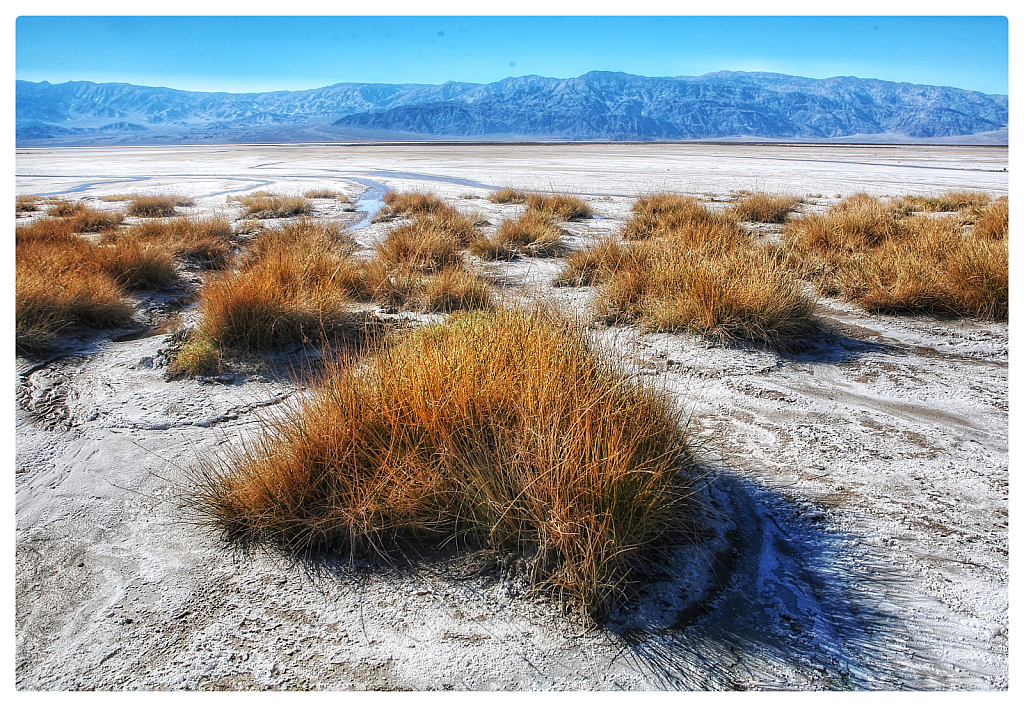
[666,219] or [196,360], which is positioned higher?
[666,219]

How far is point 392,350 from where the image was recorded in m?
3.11

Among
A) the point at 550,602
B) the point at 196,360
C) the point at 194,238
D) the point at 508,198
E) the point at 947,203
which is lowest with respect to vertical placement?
the point at 550,602

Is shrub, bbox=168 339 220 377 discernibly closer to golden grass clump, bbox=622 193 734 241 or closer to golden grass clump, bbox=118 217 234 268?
golden grass clump, bbox=118 217 234 268

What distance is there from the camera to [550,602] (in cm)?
219

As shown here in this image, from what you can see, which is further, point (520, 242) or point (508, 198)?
point (508, 198)

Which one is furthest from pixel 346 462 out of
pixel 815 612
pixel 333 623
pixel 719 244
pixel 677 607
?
pixel 719 244

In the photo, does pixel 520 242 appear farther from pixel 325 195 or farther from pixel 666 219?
pixel 325 195

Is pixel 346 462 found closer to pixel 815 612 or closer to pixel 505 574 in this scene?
pixel 505 574

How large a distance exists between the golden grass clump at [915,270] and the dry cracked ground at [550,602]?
1.75m

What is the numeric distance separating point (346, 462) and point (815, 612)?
191cm

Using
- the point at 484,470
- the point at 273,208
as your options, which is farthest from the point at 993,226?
the point at 273,208

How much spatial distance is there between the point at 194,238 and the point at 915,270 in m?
9.23

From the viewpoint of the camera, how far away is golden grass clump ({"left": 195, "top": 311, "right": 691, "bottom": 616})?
7.25ft

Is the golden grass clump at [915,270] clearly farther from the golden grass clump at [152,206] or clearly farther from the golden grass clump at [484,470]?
the golden grass clump at [152,206]
